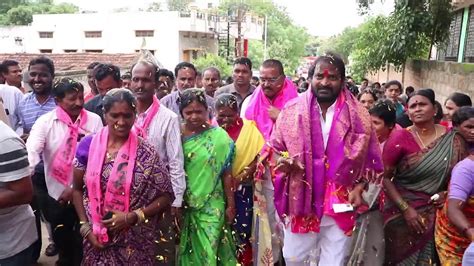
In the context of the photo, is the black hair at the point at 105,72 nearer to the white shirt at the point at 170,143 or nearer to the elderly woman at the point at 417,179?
the white shirt at the point at 170,143

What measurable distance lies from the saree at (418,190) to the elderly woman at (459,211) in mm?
154

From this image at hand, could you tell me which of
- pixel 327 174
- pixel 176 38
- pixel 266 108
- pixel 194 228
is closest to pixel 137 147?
pixel 194 228

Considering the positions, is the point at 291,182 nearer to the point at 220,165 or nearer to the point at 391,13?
the point at 220,165

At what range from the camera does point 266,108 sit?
14.0 ft

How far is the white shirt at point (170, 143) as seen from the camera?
3.31 m

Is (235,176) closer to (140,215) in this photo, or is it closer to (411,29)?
(140,215)

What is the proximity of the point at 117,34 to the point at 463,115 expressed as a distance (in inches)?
1179

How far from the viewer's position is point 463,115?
3.19 m

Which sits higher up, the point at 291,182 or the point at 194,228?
the point at 291,182

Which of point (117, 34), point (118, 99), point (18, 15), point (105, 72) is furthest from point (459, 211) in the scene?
point (18, 15)

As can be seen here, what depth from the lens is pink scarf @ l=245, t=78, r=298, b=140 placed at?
4.22 metres

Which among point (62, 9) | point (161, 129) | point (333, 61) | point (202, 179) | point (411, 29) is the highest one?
point (62, 9)

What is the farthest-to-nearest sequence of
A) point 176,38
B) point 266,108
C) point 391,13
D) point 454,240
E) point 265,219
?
point 176,38 < point 391,13 < point 266,108 < point 265,219 < point 454,240

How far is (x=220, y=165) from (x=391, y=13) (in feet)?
39.5
